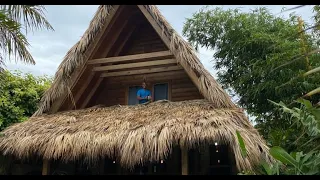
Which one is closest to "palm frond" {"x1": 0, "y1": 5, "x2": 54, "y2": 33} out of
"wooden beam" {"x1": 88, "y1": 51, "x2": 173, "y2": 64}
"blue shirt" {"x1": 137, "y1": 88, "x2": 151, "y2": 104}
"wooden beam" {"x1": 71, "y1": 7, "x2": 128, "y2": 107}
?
"wooden beam" {"x1": 88, "y1": 51, "x2": 173, "y2": 64}

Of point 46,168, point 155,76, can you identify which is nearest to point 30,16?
point 46,168

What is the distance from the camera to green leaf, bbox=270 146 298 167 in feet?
14.8

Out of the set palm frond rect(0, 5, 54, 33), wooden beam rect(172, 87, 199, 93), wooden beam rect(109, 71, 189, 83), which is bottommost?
wooden beam rect(172, 87, 199, 93)

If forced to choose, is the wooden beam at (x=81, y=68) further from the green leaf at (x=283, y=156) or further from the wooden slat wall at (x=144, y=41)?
the green leaf at (x=283, y=156)

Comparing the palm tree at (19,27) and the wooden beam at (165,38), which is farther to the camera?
the wooden beam at (165,38)

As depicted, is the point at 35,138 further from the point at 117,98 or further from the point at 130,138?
the point at 117,98

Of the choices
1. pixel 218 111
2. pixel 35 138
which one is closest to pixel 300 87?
pixel 218 111

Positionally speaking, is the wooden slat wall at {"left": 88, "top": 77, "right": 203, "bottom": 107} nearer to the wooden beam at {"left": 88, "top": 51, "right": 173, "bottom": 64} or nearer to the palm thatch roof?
the palm thatch roof

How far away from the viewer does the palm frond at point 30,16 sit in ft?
17.6

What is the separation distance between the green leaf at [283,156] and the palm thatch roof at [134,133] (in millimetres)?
235

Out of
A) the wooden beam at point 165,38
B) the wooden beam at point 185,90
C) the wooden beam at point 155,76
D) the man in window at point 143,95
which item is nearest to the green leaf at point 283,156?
the wooden beam at point 165,38

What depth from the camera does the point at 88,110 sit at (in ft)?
22.4

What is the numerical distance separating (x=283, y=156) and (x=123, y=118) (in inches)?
107

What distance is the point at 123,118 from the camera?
5.91 meters
